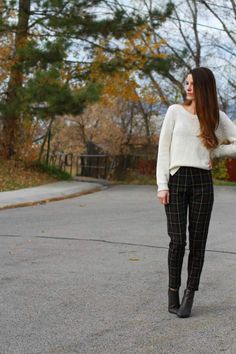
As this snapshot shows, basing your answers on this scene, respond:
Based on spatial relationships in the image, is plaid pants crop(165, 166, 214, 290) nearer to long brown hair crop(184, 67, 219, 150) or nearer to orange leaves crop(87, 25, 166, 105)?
long brown hair crop(184, 67, 219, 150)

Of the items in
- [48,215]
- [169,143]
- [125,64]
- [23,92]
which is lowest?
[48,215]

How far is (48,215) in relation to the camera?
11.6 m

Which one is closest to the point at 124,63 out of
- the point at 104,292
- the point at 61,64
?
the point at 61,64

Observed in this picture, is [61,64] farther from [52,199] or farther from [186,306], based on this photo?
[186,306]

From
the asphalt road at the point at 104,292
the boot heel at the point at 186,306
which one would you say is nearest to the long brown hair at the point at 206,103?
the boot heel at the point at 186,306

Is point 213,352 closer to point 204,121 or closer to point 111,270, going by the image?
point 204,121

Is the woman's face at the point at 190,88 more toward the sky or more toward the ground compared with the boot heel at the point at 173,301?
more toward the sky

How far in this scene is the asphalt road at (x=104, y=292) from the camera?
3.87 metres

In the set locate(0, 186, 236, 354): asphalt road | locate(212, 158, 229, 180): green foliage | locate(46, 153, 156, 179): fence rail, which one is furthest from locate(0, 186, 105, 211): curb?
locate(212, 158, 229, 180): green foliage

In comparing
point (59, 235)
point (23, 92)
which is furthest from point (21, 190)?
point (59, 235)

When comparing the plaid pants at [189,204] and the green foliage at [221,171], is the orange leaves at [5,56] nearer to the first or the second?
the green foliage at [221,171]

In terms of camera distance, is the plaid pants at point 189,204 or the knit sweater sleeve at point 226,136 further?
the knit sweater sleeve at point 226,136

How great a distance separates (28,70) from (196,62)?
Result: 14.5 m

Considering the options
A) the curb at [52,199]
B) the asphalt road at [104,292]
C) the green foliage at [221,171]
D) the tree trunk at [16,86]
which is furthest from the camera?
the green foliage at [221,171]
